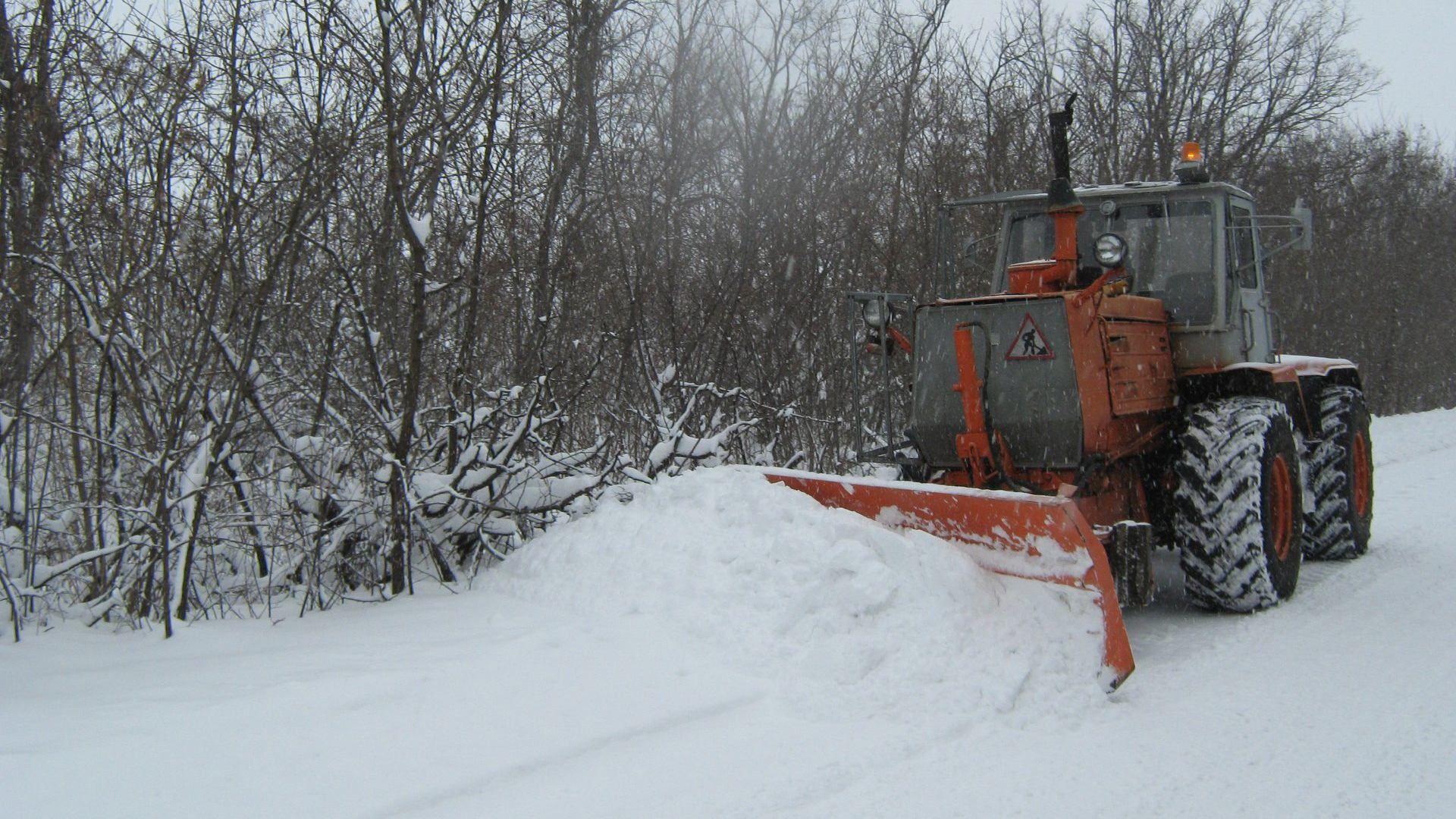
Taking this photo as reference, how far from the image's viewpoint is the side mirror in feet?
20.8

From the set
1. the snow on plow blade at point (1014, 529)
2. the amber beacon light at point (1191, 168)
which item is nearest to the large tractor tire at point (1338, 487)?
the amber beacon light at point (1191, 168)

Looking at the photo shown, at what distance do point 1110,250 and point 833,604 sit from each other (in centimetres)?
266

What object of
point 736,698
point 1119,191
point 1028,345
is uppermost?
point 1119,191

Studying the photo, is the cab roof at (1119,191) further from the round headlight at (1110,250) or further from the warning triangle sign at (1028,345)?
the warning triangle sign at (1028,345)

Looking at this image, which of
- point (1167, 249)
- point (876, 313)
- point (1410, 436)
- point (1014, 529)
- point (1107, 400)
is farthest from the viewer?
point (1410, 436)

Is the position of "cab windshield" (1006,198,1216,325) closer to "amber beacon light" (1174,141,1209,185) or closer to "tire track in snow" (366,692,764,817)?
"amber beacon light" (1174,141,1209,185)

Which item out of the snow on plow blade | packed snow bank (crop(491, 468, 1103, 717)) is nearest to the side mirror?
the snow on plow blade

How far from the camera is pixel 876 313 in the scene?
6.14 m

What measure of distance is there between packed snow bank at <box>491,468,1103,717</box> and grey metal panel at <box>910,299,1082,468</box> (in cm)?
94

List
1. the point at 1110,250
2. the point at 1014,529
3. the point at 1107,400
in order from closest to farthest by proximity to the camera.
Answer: the point at 1014,529, the point at 1107,400, the point at 1110,250

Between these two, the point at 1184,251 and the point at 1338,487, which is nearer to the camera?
the point at 1184,251

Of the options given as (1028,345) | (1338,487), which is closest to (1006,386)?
(1028,345)

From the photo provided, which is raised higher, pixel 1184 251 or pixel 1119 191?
pixel 1119 191

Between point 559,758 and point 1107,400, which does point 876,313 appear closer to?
point 1107,400
